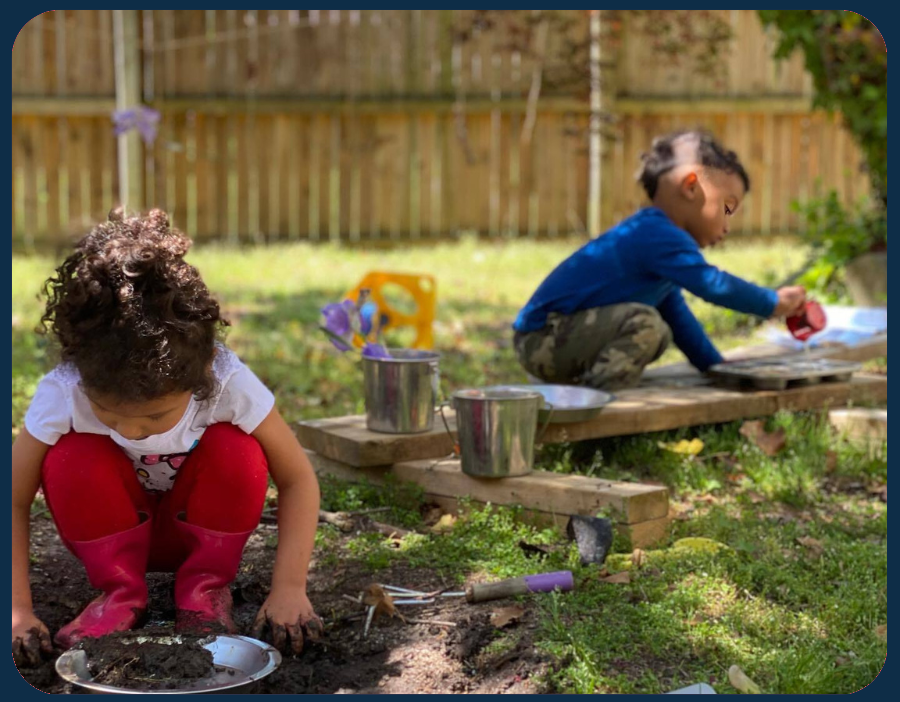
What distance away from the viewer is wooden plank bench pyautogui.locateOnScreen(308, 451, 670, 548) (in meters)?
2.82

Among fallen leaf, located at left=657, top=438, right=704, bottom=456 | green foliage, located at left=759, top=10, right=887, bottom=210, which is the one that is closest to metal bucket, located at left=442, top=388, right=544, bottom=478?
fallen leaf, located at left=657, top=438, right=704, bottom=456

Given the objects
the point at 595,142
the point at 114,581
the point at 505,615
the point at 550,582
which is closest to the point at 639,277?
the point at 550,582

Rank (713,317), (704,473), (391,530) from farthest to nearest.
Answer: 1. (713,317)
2. (704,473)
3. (391,530)

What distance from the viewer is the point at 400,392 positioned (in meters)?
3.25

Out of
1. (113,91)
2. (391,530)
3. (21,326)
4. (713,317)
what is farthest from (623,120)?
(391,530)

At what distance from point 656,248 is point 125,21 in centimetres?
566

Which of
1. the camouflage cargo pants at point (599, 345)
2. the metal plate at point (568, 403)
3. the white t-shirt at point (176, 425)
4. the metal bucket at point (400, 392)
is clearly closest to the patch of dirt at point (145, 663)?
the white t-shirt at point (176, 425)

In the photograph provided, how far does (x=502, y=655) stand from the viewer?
7.17ft

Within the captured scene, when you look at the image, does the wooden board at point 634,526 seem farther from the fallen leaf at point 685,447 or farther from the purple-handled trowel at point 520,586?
the fallen leaf at point 685,447

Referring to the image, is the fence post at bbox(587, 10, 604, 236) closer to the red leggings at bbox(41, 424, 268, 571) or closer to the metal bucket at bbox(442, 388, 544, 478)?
the metal bucket at bbox(442, 388, 544, 478)

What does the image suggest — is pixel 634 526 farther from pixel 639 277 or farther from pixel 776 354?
pixel 776 354

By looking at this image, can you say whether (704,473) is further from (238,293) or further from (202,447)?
(238,293)

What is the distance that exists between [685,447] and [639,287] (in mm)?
616

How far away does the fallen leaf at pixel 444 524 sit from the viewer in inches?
118
